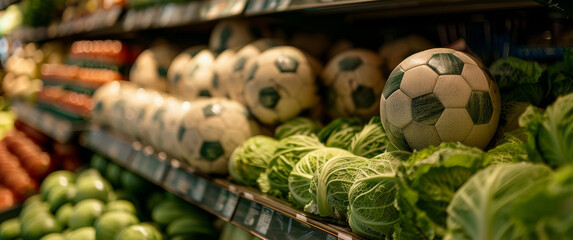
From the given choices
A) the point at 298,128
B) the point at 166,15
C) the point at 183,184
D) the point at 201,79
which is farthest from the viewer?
the point at 166,15

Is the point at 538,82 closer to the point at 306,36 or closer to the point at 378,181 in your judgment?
the point at 378,181

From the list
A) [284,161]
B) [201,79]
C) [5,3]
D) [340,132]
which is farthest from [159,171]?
[5,3]

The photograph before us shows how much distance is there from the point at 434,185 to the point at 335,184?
1.23 feet

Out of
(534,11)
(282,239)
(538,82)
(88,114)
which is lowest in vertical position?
(88,114)

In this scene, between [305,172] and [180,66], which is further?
[180,66]

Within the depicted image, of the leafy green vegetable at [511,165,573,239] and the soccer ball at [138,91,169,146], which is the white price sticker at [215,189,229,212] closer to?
the soccer ball at [138,91,169,146]

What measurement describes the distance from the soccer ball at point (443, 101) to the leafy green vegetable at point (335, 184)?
0.15 meters

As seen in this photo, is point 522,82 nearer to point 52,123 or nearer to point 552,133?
point 552,133

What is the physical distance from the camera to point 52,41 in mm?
5301

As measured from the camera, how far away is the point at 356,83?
1625mm

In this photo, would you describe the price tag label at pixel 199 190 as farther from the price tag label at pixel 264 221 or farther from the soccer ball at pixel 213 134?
the price tag label at pixel 264 221

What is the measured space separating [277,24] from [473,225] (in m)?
1.97

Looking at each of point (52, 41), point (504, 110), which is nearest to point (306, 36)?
point (504, 110)

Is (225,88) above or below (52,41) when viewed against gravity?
above
